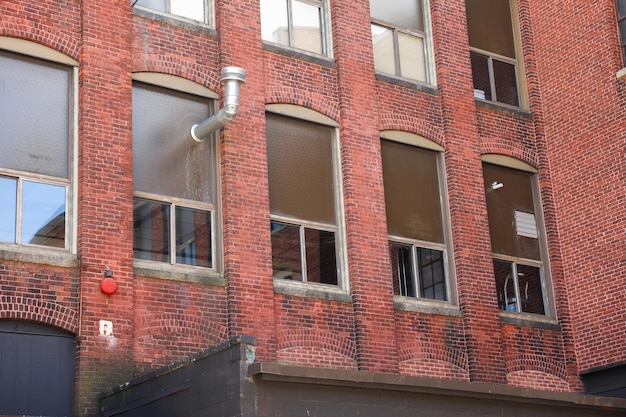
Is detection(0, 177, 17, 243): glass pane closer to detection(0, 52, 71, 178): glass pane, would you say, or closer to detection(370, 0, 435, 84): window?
detection(0, 52, 71, 178): glass pane

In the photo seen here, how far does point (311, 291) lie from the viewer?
1702 centimetres

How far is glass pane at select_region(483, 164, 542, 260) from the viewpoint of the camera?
19984 mm

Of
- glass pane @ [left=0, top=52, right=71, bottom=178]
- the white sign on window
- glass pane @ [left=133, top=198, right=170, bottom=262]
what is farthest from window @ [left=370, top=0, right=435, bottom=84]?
glass pane @ [left=0, top=52, right=71, bottom=178]

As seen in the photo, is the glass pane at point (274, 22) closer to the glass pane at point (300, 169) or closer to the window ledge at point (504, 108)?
the glass pane at point (300, 169)

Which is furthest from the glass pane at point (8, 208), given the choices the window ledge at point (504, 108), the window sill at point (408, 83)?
the window ledge at point (504, 108)

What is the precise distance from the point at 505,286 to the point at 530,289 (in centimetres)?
64

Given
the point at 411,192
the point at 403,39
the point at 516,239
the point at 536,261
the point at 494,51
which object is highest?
the point at 494,51

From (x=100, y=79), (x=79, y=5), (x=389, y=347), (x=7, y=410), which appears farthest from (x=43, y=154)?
(x=389, y=347)

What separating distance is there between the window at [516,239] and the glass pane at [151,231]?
673 centimetres

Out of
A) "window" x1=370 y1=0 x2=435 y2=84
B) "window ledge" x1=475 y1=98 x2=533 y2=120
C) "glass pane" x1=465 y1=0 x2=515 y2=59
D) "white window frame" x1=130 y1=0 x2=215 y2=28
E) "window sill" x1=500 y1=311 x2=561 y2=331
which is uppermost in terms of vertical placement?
"glass pane" x1=465 y1=0 x2=515 y2=59

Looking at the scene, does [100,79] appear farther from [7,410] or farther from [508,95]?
[508,95]

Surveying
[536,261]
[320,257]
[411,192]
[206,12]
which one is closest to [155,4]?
[206,12]

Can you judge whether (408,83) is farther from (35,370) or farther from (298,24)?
(35,370)

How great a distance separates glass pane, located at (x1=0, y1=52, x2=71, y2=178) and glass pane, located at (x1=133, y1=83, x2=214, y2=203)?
3.92 feet
